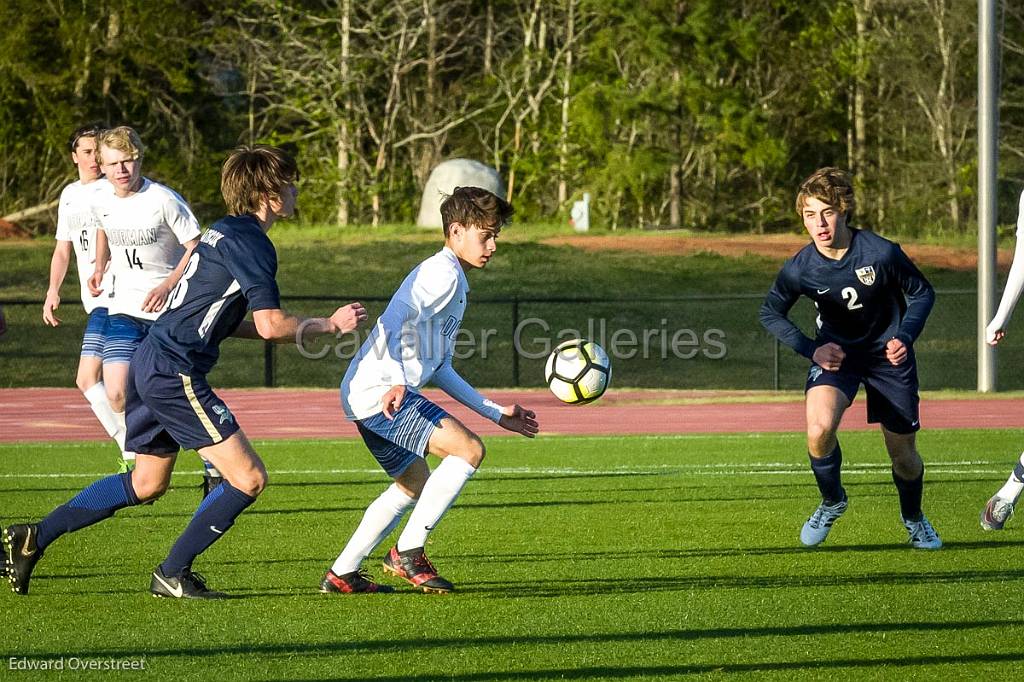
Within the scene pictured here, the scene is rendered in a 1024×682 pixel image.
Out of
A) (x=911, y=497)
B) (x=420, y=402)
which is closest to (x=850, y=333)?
(x=911, y=497)

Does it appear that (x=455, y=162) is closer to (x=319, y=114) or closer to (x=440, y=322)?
(x=319, y=114)

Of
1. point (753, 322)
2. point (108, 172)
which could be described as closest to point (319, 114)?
point (753, 322)

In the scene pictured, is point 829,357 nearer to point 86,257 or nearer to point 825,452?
point 825,452

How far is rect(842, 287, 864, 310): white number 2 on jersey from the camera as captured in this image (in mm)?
7770

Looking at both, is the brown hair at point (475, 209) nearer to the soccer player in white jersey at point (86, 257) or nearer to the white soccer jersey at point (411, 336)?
the white soccer jersey at point (411, 336)

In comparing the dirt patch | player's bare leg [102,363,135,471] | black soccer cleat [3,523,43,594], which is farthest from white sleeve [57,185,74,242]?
the dirt patch

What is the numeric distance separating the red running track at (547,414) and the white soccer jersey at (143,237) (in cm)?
623

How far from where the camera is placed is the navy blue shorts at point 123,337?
9.29m

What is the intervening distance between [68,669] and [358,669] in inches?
38.5

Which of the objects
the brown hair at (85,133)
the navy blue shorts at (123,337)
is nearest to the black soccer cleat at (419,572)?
the navy blue shorts at (123,337)

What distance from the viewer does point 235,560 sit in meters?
7.56

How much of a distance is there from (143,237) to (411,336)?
3262 millimetres

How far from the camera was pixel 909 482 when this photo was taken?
26.2 feet

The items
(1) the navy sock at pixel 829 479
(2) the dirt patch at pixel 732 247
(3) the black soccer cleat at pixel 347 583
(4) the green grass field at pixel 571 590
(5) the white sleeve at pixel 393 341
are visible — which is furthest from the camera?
(2) the dirt patch at pixel 732 247
